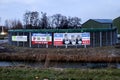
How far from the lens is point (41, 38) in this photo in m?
52.1

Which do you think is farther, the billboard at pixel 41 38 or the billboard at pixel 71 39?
the billboard at pixel 41 38

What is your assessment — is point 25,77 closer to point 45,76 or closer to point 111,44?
point 45,76

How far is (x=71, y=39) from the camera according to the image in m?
50.7

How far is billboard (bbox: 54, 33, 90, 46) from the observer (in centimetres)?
5028

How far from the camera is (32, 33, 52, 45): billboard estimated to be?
51.4m

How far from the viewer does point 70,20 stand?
408 feet

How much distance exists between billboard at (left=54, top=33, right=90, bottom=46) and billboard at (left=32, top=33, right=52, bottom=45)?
122 centimetres

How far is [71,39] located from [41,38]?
6.11m

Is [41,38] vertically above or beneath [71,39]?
above

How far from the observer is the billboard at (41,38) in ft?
169

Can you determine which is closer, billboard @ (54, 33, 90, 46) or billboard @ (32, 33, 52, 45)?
billboard @ (54, 33, 90, 46)

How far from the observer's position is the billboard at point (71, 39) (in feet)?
165

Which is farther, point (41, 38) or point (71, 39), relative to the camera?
point (41, 38)

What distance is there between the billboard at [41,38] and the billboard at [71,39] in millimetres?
1225
